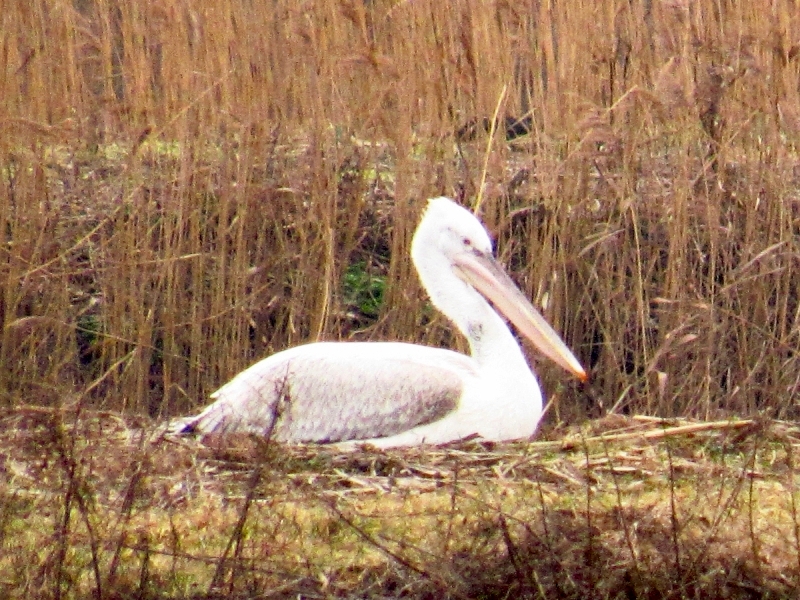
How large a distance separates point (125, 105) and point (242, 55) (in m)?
0.46

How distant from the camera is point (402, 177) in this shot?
529 centimetres

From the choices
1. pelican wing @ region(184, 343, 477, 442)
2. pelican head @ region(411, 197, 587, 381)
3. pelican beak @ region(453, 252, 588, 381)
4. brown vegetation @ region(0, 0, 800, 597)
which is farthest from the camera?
brown vegetation @ region(0, 0, 800, 597)

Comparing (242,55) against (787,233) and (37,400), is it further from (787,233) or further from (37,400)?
(787,233)

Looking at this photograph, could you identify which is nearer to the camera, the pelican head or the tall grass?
the pelican head

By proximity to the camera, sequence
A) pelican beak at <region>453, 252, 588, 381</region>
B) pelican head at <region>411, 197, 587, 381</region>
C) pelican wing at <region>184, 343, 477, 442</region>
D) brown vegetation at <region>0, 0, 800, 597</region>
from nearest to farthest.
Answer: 1. pelican wing at <region>184, 343, 477, 442</region>
2. pelican beak at <region>453, 252, 588, 381</region>
3. pelican head at <region>411, 197, 587, 381</region>
4. brown vegetation at <region>0, 0, 800, 597</region>

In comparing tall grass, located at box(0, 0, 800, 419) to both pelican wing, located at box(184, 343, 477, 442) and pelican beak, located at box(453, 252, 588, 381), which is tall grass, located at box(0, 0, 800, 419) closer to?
pelican beak, located at box(453, 252, 588, 381)

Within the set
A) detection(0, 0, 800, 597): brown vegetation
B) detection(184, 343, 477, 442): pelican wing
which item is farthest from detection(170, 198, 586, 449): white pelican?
detection(0, 0, 800, 597): brown vegetation

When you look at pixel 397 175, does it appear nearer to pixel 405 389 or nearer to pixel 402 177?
pixel 402 177

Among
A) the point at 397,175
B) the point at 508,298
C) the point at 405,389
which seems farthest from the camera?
the point at 397,175

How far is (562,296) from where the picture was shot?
17.3ft

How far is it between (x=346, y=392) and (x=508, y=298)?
69cm

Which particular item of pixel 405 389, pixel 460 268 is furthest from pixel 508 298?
pixel 405 389

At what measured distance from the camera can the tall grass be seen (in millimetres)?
5113

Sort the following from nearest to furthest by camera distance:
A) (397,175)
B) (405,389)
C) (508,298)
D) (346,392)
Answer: (405,389)
(346,392)
(508,298)
(397,175)
